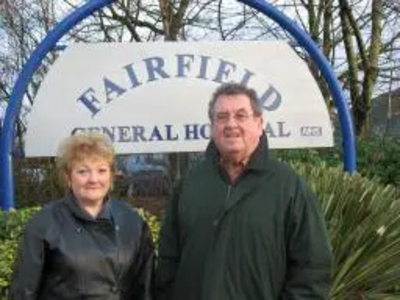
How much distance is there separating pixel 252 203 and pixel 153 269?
64 centimetres

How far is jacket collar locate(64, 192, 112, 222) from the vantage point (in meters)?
3.34

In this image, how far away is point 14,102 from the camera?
6.28 metres

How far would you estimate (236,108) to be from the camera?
3242 mm

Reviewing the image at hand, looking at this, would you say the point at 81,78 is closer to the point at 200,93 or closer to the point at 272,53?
the point at 200,93

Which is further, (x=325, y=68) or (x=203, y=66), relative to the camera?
(x=325, y=68)

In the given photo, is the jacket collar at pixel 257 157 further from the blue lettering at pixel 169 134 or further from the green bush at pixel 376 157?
the green bush at pixel 376 157

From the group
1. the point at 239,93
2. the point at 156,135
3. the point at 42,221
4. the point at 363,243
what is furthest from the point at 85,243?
the point at 156,135

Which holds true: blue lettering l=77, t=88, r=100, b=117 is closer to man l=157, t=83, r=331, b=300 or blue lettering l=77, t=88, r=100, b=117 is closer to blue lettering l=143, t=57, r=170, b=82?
blue lettering l=143, t=57, r=170, b=82

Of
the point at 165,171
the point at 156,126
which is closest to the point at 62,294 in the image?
the point at 156,126

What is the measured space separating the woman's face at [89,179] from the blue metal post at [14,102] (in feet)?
9.62

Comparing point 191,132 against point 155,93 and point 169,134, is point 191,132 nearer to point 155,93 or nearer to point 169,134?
point 169,134

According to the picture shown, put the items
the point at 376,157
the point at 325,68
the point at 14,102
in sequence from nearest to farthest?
1. the point at 14,102
2. the point at 325,68
3. the point at 376,157

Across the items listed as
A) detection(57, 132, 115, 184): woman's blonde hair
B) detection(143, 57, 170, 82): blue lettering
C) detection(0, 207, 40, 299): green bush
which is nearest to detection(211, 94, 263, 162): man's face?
detection(57, 132, 115, 184): woman's blonde hair

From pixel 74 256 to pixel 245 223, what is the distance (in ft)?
2.35
